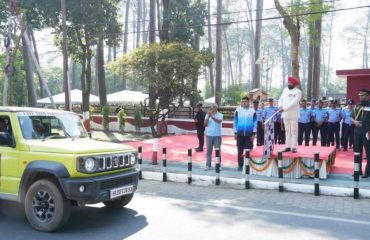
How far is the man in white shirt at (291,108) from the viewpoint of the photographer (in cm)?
1005

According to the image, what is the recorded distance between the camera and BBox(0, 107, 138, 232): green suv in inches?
241

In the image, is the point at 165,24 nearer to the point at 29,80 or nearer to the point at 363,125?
the point at 29,80

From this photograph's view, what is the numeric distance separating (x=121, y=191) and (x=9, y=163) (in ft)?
5.99

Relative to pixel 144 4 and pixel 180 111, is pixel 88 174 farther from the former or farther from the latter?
pixel 144 4

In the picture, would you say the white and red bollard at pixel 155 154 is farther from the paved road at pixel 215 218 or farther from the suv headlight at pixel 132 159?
the suv headlight at pixel 132 159

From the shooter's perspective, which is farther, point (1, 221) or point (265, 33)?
point (265, 33)

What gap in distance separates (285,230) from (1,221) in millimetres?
4495

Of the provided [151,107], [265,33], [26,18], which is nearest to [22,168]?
[151,107]

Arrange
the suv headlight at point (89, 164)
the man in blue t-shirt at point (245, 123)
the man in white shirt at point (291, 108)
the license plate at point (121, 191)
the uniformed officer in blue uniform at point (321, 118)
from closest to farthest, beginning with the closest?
the suv headlight at point (89, 164), the license plate at point (121, 191), the man in white shirt at point (291, 108), the man in blue t-shirt at point (245, 123), the uniformed officer in blue uniform at point (321, 118)

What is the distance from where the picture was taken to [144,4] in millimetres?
71438

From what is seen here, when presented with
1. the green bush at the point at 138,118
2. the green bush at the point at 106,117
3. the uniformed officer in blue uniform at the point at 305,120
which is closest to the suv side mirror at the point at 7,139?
the uniformed officer in blue uniform at the point at 305,120

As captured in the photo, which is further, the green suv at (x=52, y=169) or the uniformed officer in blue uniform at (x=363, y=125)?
the uniformed officer in blue uniform at (x=363, y=125)

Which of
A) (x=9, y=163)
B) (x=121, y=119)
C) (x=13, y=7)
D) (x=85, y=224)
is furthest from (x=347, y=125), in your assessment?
(x=13, y=7)

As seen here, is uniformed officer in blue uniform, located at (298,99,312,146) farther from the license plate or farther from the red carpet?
the license plate
